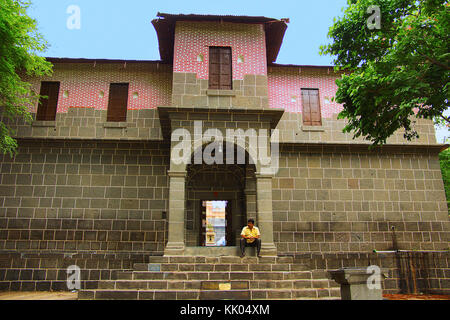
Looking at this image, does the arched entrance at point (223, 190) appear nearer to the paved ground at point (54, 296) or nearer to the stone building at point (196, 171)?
the stone building at point (196, 171)

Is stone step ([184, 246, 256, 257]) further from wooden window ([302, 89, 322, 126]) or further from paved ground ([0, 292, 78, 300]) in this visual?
Answer: wooden window ([302, 89, 322, 126])

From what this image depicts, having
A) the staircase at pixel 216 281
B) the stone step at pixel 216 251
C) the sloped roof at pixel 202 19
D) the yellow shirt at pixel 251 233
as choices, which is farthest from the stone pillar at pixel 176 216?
the sloped roof at pixel 202 19

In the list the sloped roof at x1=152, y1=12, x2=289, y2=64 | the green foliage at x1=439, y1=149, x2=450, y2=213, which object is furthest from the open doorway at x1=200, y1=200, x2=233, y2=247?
the green foliage at x1=439, y1=149, x2=450, y2=213

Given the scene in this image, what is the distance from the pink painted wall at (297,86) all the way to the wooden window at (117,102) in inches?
225

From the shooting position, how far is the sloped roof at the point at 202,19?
37.9ft

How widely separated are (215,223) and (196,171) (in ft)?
151

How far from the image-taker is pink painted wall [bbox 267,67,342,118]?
13.5 metres

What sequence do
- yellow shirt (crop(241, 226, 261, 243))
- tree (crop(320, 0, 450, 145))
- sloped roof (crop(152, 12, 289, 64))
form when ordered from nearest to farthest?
1. tree (crop(320, 0, 450, 145))
2. yellow shirt (crop(241, 226, 261, 243))
3. sloped roof (crop(152, 12, 289, 64))

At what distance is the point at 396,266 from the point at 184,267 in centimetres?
717

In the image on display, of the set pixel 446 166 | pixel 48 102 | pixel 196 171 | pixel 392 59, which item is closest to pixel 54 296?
pixel 196 171

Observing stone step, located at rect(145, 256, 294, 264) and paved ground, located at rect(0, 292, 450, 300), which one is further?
paved ground, located at rect(0, 292, 450, 300)

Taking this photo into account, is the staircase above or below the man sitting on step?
below

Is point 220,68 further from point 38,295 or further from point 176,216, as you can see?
point 38,295

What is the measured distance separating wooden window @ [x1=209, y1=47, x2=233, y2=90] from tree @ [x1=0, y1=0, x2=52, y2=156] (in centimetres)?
569
